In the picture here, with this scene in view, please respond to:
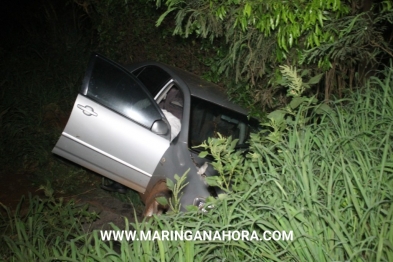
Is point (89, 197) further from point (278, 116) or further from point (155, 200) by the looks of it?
point (278, 116)

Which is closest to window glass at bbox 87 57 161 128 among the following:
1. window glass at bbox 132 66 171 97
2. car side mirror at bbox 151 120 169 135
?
car side mirror at bbox 151 120 169 135

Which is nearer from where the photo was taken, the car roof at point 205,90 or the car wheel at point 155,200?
the car wheel at point 155,200

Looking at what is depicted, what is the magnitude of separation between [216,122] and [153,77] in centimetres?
109

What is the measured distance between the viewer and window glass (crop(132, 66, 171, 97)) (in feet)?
15.1

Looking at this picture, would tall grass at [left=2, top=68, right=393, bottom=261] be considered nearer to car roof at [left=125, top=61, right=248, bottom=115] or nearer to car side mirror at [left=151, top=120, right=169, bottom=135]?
car side mirror at [left=151, top=120, right=169, bottom=135]

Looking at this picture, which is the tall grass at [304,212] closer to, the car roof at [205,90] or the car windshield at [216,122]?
the car windshield at [216,122]

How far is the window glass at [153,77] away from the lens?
4.59m

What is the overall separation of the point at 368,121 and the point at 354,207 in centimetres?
100

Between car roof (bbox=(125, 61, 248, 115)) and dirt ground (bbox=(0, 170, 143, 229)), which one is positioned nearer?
car roof (bbox=(125, 61, 248, 115))

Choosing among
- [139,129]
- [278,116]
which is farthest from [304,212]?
[139,129]

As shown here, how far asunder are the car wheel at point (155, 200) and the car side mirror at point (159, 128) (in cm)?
52

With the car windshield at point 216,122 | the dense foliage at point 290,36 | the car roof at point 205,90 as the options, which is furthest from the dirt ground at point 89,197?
the dense foliage at point 290,36

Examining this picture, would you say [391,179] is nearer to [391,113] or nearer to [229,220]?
[391,113]

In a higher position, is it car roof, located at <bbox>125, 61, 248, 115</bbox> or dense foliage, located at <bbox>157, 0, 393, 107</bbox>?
dense foliage, located at <bbox>157, 0, 393, 107</bbox>
